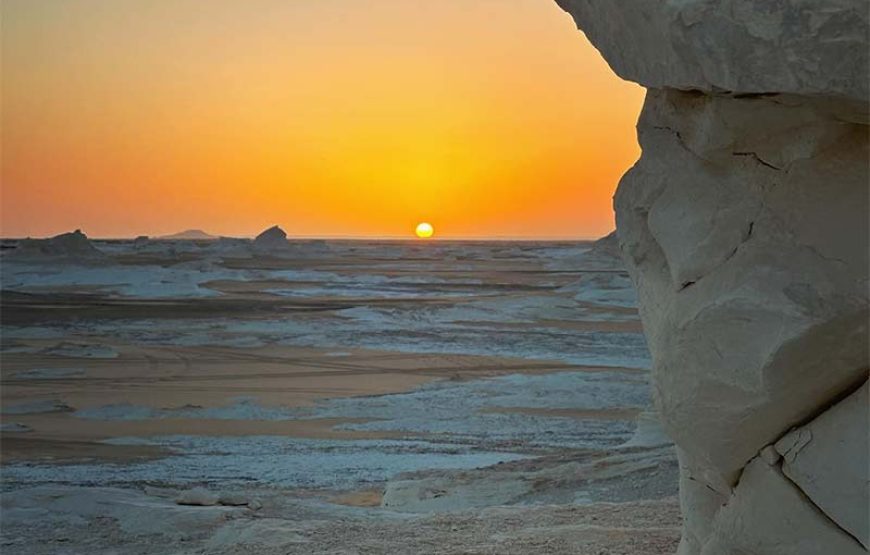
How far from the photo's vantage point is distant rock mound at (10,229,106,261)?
50.3m

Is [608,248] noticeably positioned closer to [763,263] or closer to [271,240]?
[271,240]

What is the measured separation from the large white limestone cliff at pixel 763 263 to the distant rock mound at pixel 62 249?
50224mm

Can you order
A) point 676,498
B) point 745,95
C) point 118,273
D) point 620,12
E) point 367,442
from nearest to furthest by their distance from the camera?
point 745,95, point 620,12, point 676,498, point 367,442, point 118,273

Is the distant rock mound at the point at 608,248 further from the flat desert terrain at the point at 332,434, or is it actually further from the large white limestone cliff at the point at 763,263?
the large white limestone cliff at the point at 763,263

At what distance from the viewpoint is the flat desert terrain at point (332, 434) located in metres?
6.11

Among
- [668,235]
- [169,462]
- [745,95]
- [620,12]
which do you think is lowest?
[169,462]

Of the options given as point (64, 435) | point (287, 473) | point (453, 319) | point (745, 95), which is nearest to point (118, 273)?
point (453, 319)

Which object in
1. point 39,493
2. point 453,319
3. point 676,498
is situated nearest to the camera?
point 676,498

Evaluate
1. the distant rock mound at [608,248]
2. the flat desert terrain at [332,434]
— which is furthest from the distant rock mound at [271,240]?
the flat desert terrain at [332,434]

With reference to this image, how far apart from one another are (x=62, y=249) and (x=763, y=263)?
174 feet

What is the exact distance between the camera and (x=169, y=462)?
9.69 meters

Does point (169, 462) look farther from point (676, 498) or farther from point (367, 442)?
point (676, 498)

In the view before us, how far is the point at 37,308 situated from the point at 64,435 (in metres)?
20.0

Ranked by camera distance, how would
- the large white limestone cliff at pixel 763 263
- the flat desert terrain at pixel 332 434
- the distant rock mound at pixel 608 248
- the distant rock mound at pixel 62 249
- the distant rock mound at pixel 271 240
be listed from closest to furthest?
the large white limestone cliff at pixel 763 263
the flat desert terrain at pixel 332 434
the distant rock mound at pixel 62 249
the distant rock mound at pixel 608 248
the distant rock mound at pixel 271 240
